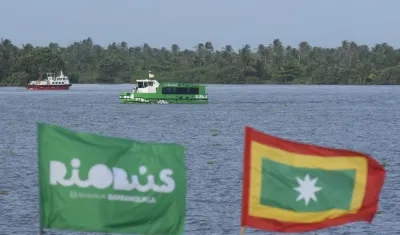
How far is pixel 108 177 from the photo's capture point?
47.0ft

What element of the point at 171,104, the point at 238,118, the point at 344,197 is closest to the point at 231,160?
the point at 344,197

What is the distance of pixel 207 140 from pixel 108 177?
61.4 metres

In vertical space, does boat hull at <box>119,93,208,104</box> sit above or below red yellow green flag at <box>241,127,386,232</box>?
below

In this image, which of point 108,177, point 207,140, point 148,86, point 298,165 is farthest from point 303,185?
point 148,86

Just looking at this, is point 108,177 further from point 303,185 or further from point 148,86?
point 148,86

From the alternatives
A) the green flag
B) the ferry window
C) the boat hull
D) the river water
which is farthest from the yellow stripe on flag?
the boat hull

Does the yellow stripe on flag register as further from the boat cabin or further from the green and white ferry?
the boat cabin

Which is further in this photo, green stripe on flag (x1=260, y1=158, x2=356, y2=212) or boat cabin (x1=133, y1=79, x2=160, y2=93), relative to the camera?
boat cabin (x1=133, y1=79, x2=160, y2=93)

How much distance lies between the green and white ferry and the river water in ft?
5.05

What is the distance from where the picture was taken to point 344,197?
14.8 meters

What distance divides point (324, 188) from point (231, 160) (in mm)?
43388

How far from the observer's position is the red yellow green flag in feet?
47.7

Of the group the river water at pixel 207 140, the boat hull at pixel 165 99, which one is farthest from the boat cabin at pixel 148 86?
the river water at pixel 207 140

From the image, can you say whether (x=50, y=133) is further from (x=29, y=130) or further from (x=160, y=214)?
(x=29, y=130)
